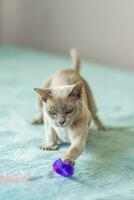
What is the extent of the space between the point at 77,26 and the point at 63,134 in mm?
2165

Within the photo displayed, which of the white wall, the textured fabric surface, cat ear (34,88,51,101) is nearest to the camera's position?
the textured fabric surface

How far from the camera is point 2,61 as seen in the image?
3.22 meters

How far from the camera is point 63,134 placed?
156cm

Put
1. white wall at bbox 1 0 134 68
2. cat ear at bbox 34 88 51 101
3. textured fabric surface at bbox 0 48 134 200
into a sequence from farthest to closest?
white wall at bbox 1 0 134 68 < cat ear at bbox 34 88 51 101 < textured fabric surface at bbox 0 48 134 200

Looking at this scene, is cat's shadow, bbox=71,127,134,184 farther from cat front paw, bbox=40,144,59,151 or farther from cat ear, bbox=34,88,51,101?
cat ear, bbox=34,88,51,101

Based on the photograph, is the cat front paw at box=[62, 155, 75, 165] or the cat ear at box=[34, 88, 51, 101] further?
the cat ear at box=[34, 88, 51, 101]

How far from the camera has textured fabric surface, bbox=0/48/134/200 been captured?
4.04 ft

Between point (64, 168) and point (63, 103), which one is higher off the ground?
point (63, 103)

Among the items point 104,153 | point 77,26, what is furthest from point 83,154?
point 77,26

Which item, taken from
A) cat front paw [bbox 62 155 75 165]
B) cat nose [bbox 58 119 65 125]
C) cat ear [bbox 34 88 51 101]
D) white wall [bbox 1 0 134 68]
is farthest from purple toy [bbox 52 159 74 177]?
white wall [bbox 1 0 134 68]

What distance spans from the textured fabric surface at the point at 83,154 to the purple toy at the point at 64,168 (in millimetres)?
17

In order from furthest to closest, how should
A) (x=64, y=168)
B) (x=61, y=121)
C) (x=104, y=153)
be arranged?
(x=104, y=153), (x=61, y=121), (x=64, y=168)

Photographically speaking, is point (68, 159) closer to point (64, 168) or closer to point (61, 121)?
point (64, 168)

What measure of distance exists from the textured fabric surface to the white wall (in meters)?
0.50
